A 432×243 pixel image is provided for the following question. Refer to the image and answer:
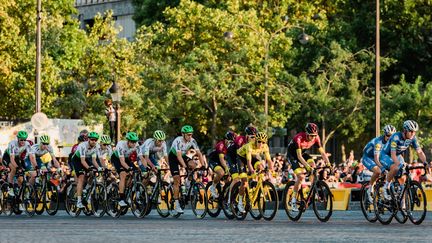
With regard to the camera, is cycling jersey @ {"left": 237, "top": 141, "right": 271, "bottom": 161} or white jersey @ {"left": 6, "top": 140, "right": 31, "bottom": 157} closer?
cycling jersey @ {"left": 237, "top": 141, "right": 271, "bottom": 161}

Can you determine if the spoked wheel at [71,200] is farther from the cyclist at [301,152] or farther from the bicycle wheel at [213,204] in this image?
the cyclist at [301,152]

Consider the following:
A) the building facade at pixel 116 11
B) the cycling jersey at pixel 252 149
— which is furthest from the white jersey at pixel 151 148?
the building facade at pixel 116 11

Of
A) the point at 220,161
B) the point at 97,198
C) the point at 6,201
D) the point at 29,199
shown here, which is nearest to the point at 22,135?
the point at 29,199

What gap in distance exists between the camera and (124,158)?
33.2 metres

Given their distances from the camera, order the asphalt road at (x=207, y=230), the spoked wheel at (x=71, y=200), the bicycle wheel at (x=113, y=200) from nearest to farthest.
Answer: the asphalt road at (x=207, y=230) → the bicycle wheel at (x=113, y=200) → the spoked wheel at (x=71, y=200)

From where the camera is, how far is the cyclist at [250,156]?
98.1 ft

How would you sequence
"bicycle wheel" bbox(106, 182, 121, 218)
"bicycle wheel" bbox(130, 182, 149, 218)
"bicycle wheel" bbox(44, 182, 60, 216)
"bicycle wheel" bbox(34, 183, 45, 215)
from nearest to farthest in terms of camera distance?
"bicycle wheel" bbox(130, 182, 149, 218) → "bicycle wheel" bbox(106, 182, 121, 218) → "bicycle wheel" bbox(44, 182, 60, 216) → "bicycle wheel" bbox(34, 183, 45, 215)

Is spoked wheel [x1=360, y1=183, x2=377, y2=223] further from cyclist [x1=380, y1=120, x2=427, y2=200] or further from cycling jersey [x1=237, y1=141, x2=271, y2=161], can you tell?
cycling jersey [x1=237, y1=141, x2=271, y2=161]

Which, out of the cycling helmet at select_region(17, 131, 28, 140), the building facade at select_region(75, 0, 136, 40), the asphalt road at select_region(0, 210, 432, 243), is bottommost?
the asphalt road at select_region(0, 210, 432, 243)

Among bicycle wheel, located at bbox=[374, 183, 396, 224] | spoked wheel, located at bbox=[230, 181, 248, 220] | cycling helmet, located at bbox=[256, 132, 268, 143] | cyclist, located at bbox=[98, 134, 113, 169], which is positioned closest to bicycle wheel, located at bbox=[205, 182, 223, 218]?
spoked wheel, located at bbox=[230, 181, 248, 220]

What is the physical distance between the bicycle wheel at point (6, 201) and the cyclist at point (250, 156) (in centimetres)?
755

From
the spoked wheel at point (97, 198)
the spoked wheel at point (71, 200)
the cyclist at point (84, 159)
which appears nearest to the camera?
the spoked wheel at point (97, 198)

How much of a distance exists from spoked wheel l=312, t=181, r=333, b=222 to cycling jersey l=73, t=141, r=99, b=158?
6657mm

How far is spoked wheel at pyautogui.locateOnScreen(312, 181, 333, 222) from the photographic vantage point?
28.6m
